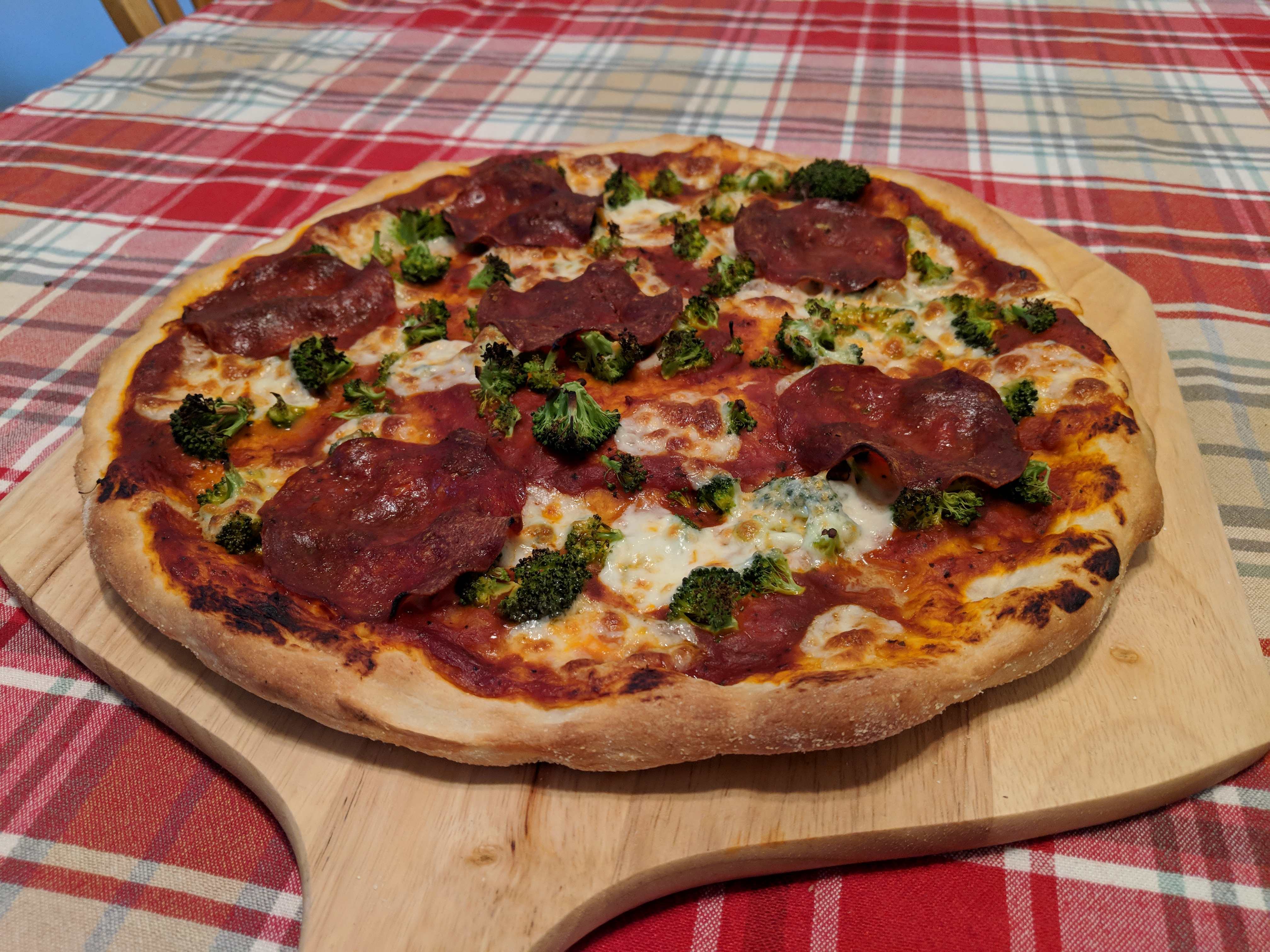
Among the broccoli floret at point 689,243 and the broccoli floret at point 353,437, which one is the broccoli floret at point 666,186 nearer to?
the broccoli floret at point 689,243

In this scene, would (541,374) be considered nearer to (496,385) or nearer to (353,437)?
(496,385)

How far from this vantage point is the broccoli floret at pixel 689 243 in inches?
205

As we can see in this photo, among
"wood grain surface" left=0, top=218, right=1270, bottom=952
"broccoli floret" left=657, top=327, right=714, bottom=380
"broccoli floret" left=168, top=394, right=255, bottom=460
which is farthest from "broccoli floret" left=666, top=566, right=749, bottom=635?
"broccoli floret" left=168, top=394, right=255, bottom=460

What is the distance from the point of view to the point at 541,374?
14.5 feet

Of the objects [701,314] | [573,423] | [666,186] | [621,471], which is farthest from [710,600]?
[666,186]

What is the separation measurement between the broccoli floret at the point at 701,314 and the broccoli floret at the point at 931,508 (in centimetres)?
144

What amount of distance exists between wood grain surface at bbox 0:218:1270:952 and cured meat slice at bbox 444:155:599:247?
2.83m

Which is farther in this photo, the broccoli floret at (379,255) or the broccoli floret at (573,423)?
the broccoli floret at (379,255)

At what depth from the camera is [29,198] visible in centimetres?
692

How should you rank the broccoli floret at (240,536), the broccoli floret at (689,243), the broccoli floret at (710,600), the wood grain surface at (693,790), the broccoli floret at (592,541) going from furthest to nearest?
the broccoli floret at (689,243)
the broccoli floret at (240,536)
the broccoli floret at (592,541)
the broccoli floret at (710,600)
the wood grain surface at (693,790)

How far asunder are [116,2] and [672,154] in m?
6.46

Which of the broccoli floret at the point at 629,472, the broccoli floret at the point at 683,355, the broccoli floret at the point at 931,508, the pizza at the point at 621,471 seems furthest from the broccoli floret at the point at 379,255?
the broccoli floret at the point at 931,508

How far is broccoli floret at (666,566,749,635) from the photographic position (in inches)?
A: 134

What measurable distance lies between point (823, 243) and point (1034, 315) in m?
1.19
